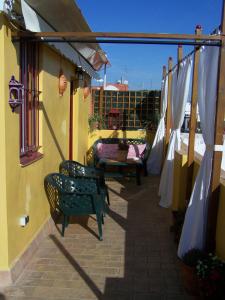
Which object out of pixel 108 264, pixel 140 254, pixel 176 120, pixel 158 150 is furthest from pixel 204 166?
pixel 158 150

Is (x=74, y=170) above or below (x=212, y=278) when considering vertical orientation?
above

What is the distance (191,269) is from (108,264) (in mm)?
969

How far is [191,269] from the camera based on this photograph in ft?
10.3

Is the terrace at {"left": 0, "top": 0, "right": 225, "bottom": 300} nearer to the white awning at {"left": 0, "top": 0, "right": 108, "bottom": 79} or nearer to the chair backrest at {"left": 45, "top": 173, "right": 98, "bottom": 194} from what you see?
the white awning at {"left": 0, "top": 0, "right": 108, "bottom": 79}

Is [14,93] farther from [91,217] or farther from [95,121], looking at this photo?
[95,121]

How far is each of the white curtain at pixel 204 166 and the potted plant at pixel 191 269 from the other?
4.7 inches

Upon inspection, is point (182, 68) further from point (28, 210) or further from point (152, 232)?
point (28, 210)

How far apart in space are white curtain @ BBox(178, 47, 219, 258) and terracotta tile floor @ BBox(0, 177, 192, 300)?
0.44m

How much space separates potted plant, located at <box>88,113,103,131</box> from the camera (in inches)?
362

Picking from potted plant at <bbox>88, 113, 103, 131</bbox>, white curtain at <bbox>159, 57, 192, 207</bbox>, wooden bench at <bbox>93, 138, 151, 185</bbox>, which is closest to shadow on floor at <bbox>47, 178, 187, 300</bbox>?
white curtain at <bbox>159, 57, 192, 207</bbox>

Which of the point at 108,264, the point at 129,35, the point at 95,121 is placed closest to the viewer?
the point at 129,35

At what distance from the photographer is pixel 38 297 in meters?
3.01

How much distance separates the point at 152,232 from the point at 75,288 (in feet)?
5.86

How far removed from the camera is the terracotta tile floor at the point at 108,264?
10.2 ft
